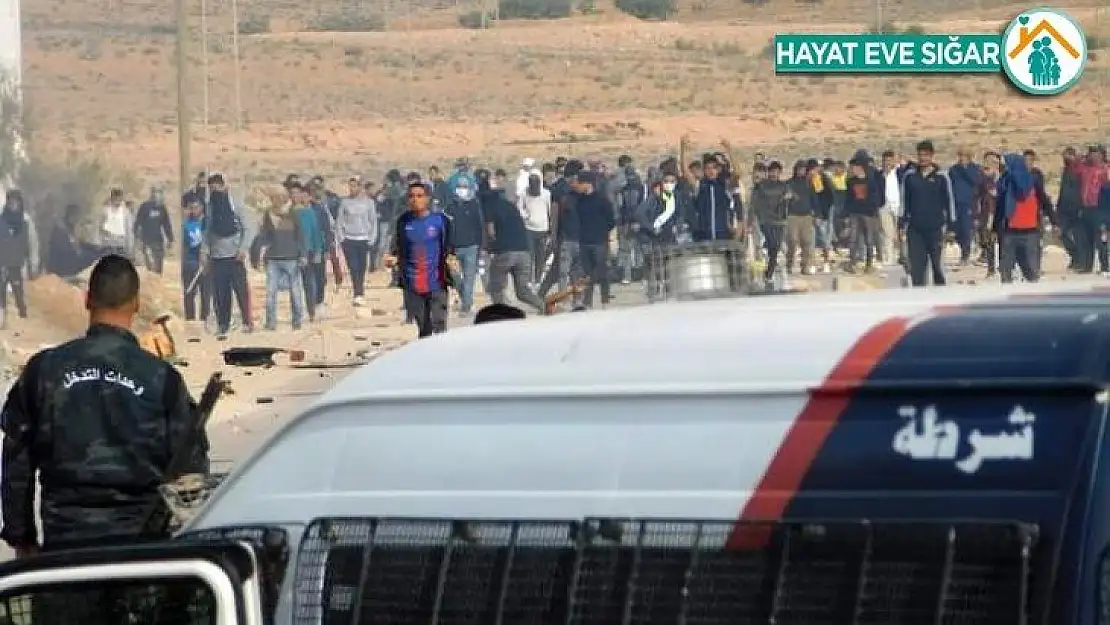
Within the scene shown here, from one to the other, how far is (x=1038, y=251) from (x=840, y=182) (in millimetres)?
5686

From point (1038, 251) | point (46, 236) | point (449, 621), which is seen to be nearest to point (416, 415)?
point (449, 621)

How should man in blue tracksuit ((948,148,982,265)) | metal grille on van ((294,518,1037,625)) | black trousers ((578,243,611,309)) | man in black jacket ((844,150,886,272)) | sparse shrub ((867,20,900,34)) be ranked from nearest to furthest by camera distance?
1. metal grille on van ((294,518,1037,625))
2. man in blue tracksuit ((948,148,982,265))
3. black trousers ((578,243,611,309))
4. man in black jacket ((844,150,886,272))
5. sparse shrub ((867,20,900,34))

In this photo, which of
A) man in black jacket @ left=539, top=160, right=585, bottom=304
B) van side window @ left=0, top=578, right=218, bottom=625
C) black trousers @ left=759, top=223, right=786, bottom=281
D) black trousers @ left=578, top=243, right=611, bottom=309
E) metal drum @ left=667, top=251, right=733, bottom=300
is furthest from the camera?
black trousers @ left=759, top=223, right=786, bottom=281

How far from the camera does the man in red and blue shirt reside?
15.1 m

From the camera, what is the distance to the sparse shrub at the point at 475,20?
32447 millimetres

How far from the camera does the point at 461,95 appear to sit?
30594 mm

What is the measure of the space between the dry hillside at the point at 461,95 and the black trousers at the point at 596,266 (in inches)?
184

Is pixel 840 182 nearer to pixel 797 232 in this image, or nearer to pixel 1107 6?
pixel 797 232

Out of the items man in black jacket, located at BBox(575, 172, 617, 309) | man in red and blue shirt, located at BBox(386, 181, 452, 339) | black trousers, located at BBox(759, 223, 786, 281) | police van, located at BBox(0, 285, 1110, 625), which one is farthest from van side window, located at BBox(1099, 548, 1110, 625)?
black trousers, located at BBox(759, 223, 786, 281)

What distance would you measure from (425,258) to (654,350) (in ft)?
40.5

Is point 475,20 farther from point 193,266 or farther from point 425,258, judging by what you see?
point 425,258

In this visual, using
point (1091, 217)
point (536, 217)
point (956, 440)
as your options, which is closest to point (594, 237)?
point (536, 217)

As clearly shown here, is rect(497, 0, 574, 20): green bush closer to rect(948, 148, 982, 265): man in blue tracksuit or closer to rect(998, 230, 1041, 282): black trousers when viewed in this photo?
rect(948, 148, 982, 265): man in blue tracksuit

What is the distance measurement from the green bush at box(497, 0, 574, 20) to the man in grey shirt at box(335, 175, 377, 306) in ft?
25.1
